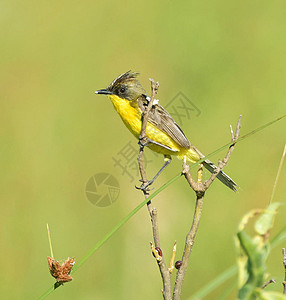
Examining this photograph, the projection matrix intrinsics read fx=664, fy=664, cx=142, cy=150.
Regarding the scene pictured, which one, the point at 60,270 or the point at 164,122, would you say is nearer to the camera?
the point at 60,270

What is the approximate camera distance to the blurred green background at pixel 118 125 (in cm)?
399

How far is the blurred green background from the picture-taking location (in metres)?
3.99

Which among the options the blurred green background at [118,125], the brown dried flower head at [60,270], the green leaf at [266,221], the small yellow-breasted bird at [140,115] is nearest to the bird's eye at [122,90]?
the small yellow-breasted bird at [140,115]

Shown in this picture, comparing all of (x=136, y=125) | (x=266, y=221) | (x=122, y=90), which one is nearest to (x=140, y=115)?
(x=136, y=125)

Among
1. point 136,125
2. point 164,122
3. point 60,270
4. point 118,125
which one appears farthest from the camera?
point 118,125

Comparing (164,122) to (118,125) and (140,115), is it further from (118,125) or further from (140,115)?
(118,125)

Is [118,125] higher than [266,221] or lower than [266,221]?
higher

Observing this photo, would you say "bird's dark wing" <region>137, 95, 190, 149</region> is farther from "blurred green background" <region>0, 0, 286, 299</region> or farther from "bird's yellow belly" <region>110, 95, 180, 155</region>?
"blurred green background" <region>0, 0, 286, 299</region>

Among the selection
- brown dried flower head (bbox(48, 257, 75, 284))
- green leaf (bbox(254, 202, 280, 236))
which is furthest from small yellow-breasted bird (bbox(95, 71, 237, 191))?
green leaf (bbox(254, 202, 280, 236))

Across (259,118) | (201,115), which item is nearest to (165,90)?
(201,115)

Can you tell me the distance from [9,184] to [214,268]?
1478 mm

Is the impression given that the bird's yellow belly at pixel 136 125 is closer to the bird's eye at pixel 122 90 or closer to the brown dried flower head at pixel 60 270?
the bird's eye at pixel 122 90

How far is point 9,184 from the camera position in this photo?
4.46 m

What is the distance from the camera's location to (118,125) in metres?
4.90
